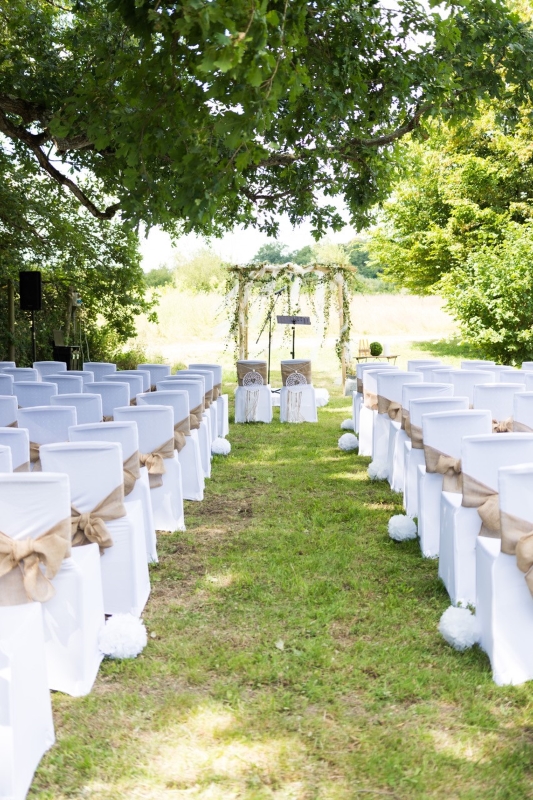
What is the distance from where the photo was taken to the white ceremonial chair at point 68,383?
712cm

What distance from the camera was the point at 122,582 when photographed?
12.2 ft

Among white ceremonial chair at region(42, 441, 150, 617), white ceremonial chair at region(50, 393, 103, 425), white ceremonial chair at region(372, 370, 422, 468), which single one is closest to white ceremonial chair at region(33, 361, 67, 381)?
white ceremonial chair at region(50, 393, 103, 425)

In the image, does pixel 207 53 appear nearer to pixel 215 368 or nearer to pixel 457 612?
pixel 457 612

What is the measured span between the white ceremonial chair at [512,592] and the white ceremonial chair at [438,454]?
1.08m

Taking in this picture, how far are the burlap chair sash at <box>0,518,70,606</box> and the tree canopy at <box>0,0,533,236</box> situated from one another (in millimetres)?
1854

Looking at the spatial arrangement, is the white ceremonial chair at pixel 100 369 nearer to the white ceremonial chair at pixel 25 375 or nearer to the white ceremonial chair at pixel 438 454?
the white ceremonial chair at pixel 25 375

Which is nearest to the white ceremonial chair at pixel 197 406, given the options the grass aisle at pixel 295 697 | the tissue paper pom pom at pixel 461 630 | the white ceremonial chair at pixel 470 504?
the grass aisle at pixel 295 697

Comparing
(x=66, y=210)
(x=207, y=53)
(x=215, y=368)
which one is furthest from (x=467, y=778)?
(x=66, y=210)

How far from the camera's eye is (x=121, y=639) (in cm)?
330

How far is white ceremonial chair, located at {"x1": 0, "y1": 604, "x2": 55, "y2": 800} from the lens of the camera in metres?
2.26

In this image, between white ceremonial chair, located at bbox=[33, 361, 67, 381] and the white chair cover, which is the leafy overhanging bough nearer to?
white ceremonial chair, located at bbox=[33, 361, 67, 381]

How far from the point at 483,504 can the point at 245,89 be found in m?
2.21

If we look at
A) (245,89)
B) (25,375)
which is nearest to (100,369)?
(25,375)

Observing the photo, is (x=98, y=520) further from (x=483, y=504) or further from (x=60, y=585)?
(x=483, y=504)
